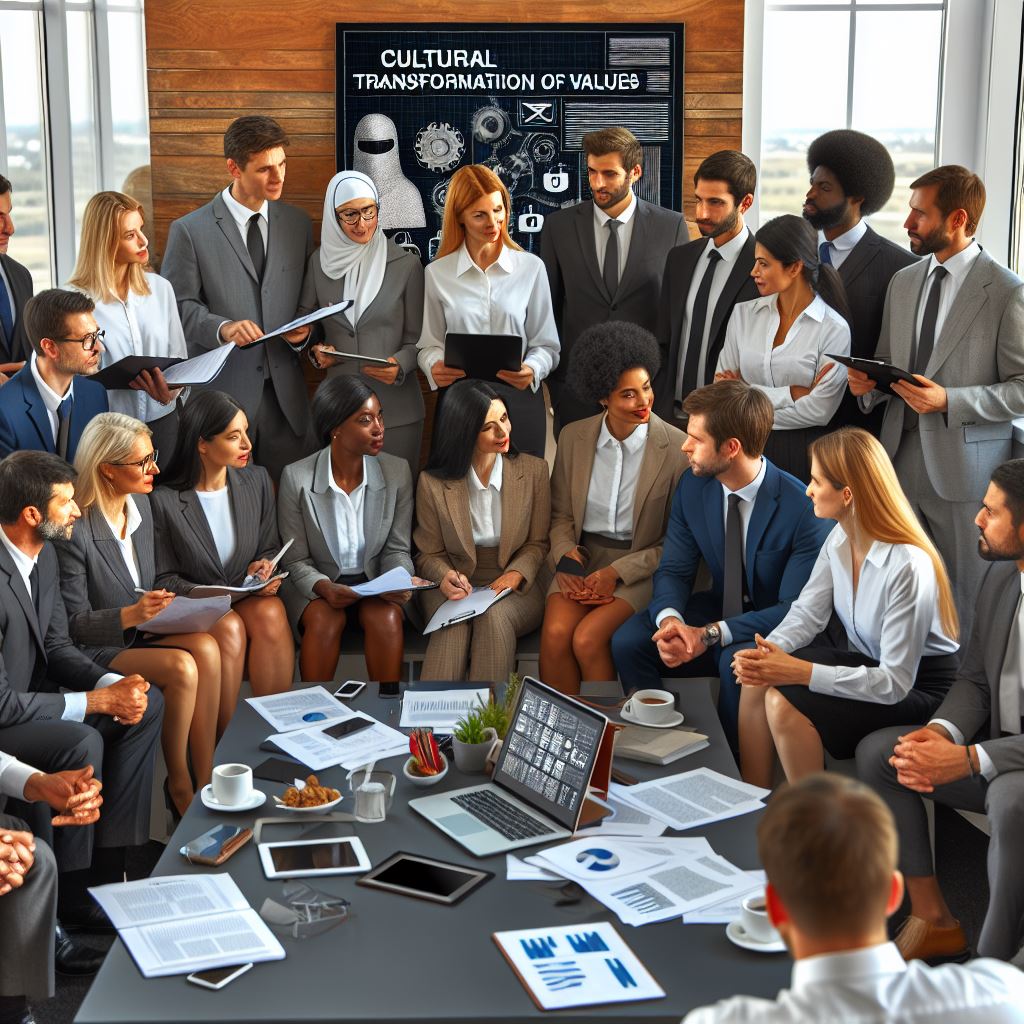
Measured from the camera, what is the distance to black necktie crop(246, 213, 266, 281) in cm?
514

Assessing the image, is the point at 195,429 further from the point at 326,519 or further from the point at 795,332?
the point at 795,332

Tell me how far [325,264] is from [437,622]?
1.52 metres

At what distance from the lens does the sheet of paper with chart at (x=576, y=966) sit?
89.3 inches

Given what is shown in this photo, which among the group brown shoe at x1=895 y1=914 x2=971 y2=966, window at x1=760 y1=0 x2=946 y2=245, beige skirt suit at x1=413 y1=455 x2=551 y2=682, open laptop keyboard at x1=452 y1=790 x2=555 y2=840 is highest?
window at x1=760 y1=0 x2=946 y2=245

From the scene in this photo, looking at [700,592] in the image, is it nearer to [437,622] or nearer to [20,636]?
[437,622]

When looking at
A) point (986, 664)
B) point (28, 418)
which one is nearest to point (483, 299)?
point (28, 418)

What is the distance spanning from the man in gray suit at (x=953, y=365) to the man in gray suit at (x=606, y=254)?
0.98 meters

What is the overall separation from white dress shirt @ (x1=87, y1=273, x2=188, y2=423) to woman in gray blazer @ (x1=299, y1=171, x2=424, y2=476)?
20.8 inches

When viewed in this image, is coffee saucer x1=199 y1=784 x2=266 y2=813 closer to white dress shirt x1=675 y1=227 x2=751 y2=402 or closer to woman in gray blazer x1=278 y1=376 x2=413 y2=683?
woman in gray blazer x1=278 y1=376 x2=413 y2=683

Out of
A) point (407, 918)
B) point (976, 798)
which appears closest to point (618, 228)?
point (976, 798)

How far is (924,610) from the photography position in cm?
368

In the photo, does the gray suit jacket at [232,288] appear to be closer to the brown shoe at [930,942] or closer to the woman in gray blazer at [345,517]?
the woman in gray blazer at [345,517]

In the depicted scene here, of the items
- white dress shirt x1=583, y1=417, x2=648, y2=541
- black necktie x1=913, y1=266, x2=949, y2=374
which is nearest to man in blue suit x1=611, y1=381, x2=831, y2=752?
white dress shirt x1=583, y1=417, x2=648, y2=541

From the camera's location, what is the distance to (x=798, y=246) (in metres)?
4.51
